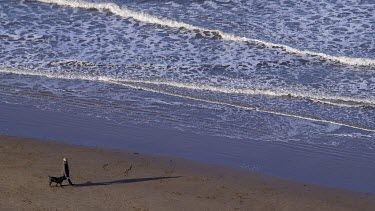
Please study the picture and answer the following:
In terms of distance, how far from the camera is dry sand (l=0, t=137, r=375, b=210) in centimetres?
1577

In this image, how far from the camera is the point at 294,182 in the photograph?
16984mm

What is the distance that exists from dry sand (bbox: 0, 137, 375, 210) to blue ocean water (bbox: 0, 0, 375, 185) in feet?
6.61

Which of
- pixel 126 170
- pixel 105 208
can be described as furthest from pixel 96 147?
pixel 105 208

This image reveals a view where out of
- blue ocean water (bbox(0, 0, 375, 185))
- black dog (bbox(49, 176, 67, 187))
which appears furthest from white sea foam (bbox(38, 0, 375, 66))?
black dog (bbox(49, 176, 67, 187))

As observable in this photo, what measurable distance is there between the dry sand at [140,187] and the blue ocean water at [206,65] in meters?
2.02

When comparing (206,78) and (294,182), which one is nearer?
(294,182)

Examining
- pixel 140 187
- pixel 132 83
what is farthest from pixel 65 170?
pixel 132 83

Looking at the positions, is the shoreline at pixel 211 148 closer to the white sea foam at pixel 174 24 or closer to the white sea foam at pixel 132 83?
the white sea foam at pixel 132 83

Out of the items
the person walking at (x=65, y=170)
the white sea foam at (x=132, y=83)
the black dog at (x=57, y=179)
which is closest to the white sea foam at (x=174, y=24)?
the white sea foam at (x=132, y=83)

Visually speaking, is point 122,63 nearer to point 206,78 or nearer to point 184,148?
point 206,78

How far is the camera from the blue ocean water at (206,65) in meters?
20.1

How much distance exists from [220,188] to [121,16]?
12711mm

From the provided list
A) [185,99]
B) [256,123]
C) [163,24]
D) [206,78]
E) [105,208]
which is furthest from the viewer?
[163,24]

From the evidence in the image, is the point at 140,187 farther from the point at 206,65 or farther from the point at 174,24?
the point at 174,24
